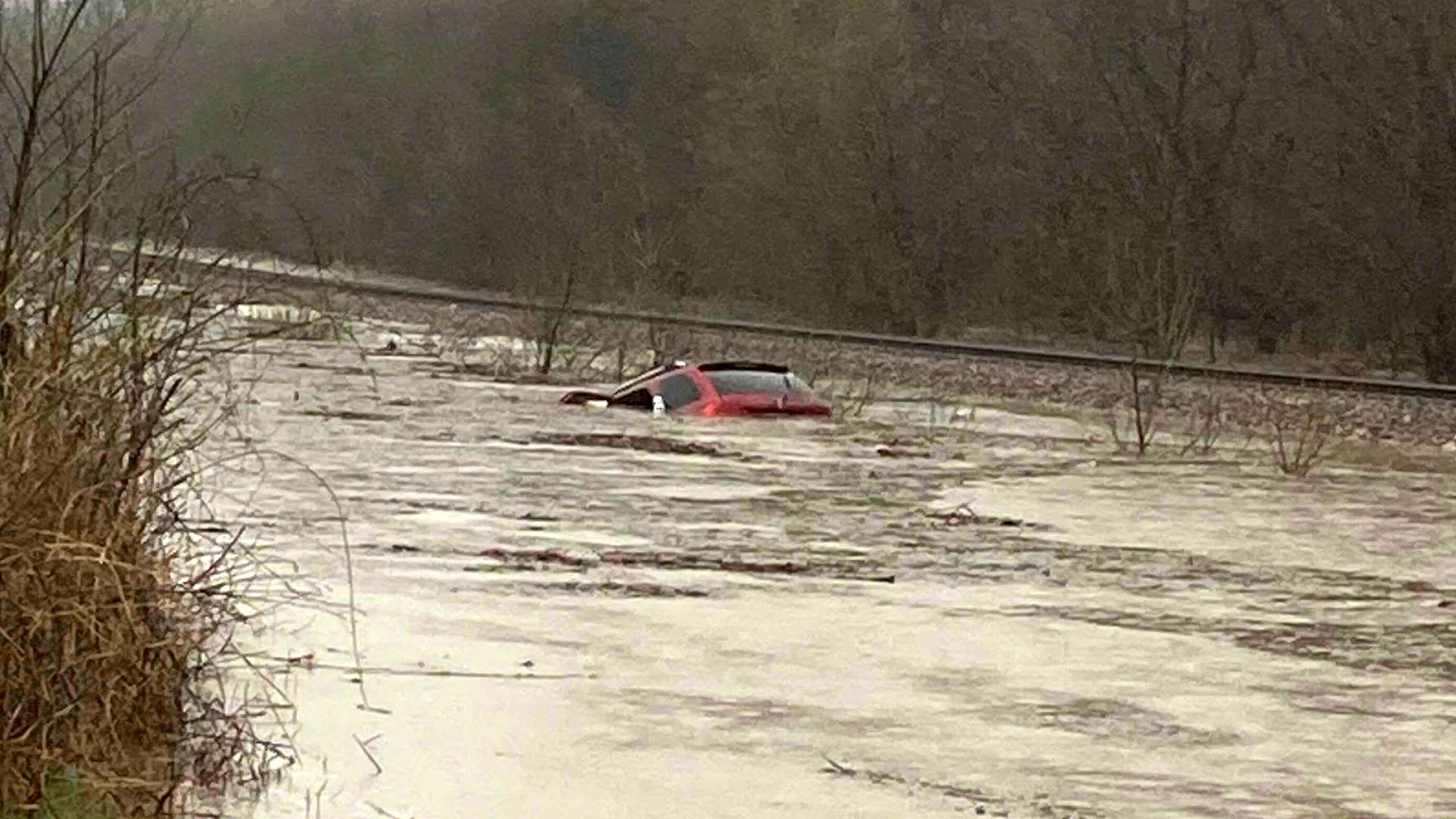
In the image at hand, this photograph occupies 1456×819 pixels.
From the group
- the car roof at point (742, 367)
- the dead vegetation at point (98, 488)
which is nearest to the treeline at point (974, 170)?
the car roof at point (742, 367)

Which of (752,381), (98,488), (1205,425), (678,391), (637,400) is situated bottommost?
(637,400)

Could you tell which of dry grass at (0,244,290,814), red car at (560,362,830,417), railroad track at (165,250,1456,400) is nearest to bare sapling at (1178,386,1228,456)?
railroad track at (165,250,1456,400)

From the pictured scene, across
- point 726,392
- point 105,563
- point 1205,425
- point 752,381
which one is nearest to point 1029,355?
point 752,381

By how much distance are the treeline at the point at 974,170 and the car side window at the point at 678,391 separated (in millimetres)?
6477

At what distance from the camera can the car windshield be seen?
36.8m

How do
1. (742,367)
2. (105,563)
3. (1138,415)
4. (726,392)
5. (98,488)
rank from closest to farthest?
1. (105,563)
2. (98,488)
3. (1138,415)
4. (726,392)
5. (742,367)

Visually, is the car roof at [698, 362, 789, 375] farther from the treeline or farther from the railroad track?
the treeline

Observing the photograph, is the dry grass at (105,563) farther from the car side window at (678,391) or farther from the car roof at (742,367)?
the car roof at (742,367)

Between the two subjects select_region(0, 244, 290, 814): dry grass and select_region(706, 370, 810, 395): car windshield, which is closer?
select_region(0, 244, 290, 814): dry grass

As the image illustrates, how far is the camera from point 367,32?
10494 centimetres

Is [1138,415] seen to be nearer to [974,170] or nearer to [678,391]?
[678,391]

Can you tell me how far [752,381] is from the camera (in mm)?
37375

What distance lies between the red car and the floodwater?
493cm

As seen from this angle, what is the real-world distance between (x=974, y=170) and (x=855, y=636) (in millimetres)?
47266
